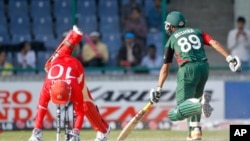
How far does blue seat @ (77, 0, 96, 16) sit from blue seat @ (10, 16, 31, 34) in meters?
1.22

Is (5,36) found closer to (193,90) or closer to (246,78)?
(246,78)

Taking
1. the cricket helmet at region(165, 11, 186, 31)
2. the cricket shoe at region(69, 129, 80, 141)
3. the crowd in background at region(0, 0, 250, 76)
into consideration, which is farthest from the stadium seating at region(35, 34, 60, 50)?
the cricket shoe at region(69, 129, 80, 141)

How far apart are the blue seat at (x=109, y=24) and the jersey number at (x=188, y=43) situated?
25.1 feet

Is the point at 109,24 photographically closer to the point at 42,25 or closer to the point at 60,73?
the point at 42,25

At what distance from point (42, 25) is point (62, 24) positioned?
51 centimetres

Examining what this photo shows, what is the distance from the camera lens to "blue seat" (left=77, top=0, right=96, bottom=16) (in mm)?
25328

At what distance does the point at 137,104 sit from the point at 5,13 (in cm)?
408

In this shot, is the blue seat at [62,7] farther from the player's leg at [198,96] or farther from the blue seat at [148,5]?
the player's leg at [198,96]

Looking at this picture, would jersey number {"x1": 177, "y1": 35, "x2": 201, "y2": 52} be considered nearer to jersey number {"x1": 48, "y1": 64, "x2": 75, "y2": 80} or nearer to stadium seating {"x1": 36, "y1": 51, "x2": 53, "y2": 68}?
jersey number {"x1": 48, "y1": 64, "x2": 75, "y2": 80}

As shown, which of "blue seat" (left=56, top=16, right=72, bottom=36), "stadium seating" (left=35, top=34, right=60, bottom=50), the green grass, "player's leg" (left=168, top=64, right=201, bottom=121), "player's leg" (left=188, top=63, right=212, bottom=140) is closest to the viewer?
"player's leg" (left=168, top=64, right=201, bottom=121)

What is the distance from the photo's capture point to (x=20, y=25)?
25203mm

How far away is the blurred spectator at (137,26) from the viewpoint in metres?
24.5

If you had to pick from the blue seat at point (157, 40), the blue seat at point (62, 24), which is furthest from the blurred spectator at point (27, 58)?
the blue seat at point (157, 40)

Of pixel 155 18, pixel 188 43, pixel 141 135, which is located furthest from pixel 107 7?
pixel 188 43
